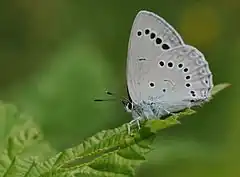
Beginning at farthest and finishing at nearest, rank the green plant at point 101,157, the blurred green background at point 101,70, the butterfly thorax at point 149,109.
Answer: the blurred green background at point 101,70 < the butterfly thorax at point 149,109 < the green plant at point 101,157

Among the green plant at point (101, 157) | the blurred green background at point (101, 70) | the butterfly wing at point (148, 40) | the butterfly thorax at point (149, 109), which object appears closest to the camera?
the green plant at point (101, 157)

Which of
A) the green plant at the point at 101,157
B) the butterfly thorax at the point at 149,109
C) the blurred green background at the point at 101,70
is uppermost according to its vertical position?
the blurred green background at the point at 101,70

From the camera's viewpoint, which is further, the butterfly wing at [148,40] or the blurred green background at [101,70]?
the blurred green background at [101,70]

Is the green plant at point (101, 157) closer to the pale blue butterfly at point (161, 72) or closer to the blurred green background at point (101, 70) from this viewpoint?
the pale blue butterfly at point (161, 72)

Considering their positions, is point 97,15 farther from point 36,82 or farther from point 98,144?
point 98,144

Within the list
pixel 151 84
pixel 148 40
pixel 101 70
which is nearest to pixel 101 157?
pixel 148 40

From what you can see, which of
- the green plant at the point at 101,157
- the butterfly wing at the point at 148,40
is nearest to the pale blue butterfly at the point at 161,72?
the butterfly wing at the point at 148,40

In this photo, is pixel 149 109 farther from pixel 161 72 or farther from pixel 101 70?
pixel 101 70

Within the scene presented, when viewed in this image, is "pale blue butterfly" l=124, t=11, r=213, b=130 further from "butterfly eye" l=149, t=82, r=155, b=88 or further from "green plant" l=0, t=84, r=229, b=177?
"green plant" l=0, t=84, r=229, b=177

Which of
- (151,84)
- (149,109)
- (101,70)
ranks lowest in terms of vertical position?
(149,109)
